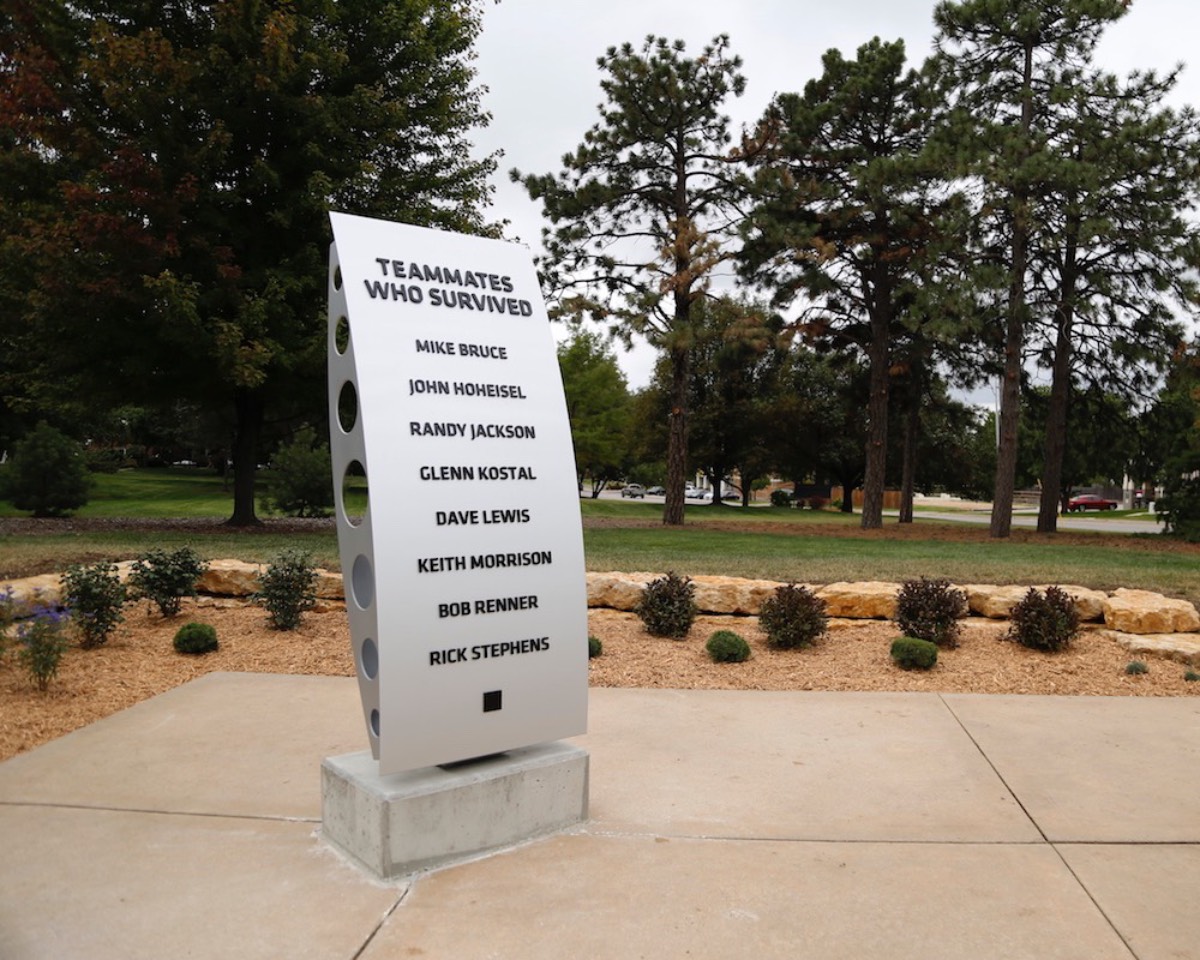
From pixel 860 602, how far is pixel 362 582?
19.1 ft

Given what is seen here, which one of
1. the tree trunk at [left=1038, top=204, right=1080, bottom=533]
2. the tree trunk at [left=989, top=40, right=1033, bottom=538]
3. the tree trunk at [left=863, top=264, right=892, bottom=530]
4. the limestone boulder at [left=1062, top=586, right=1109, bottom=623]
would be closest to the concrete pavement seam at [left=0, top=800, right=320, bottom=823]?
the limestone boulder at [left=1062, top=586, right=1109, bottom=623]

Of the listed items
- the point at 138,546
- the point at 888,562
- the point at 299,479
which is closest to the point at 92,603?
the point at 138,546

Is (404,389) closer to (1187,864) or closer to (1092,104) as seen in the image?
(1187,864)

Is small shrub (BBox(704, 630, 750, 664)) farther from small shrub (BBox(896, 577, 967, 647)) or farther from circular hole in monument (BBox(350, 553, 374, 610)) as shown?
circular hole in monument (BBox(350, 553, 374, 610))

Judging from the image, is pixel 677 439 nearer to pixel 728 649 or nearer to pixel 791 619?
pixel 791 619

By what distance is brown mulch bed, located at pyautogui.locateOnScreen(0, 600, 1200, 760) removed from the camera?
247 inches

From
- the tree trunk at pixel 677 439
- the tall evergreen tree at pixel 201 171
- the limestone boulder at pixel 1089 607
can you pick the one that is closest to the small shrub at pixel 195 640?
the limestone boulder at pixel 1089 607

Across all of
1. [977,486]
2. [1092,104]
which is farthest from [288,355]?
[977,486]

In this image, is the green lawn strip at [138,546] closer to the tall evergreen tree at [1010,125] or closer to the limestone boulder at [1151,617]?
the limestone boulder at [1151,617]

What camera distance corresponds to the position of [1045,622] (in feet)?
24.2

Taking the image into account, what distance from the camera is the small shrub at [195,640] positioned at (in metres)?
7.25

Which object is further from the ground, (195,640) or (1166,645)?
(1166,645)

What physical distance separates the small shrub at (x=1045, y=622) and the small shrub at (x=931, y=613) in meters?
0.47

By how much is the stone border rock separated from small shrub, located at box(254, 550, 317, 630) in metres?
0.67
